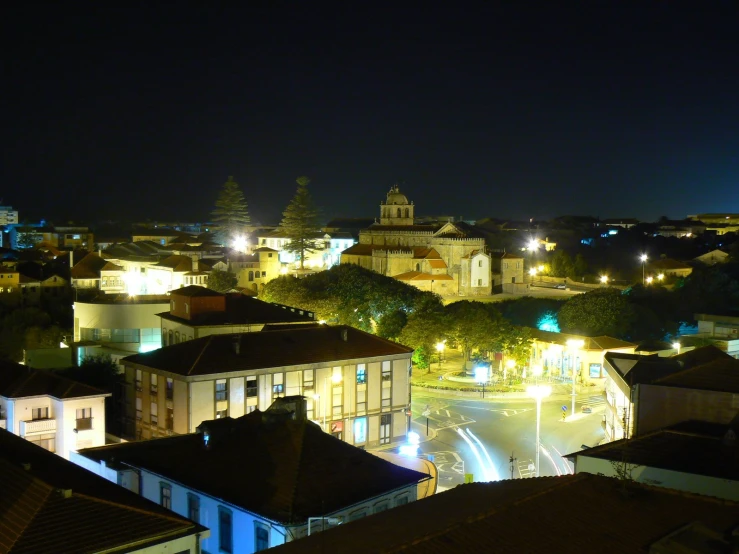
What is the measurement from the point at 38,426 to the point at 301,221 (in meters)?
42.9

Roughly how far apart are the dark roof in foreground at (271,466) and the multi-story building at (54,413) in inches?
227

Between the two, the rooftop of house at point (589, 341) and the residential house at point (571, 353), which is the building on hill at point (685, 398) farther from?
the rooftop of house at point (589, 341)

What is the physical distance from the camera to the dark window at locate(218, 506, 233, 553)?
1303 centimetres

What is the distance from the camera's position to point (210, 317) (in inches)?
1213

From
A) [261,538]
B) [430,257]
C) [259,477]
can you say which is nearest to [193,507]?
[259,477]

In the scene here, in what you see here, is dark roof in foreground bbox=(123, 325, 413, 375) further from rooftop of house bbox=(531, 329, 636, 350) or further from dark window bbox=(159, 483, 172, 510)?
rooftop of house bbox=(531, 329, 636, 350)

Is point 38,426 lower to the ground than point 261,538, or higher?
lower

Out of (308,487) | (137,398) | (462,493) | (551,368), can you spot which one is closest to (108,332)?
(137,398)

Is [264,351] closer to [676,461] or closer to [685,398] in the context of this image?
[685,398]

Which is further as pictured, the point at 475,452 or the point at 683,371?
the point at 475,452

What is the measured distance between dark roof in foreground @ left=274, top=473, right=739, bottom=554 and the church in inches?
1782

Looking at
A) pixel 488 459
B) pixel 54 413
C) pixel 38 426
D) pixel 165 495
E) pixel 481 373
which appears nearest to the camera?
pixel 165 495

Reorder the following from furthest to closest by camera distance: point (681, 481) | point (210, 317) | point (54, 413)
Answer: point (210, 317) < point (54, 413) < point (681, 481)

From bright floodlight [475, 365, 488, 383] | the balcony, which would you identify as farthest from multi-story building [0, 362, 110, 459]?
bright floodlight [475, 365, 488, 383]
